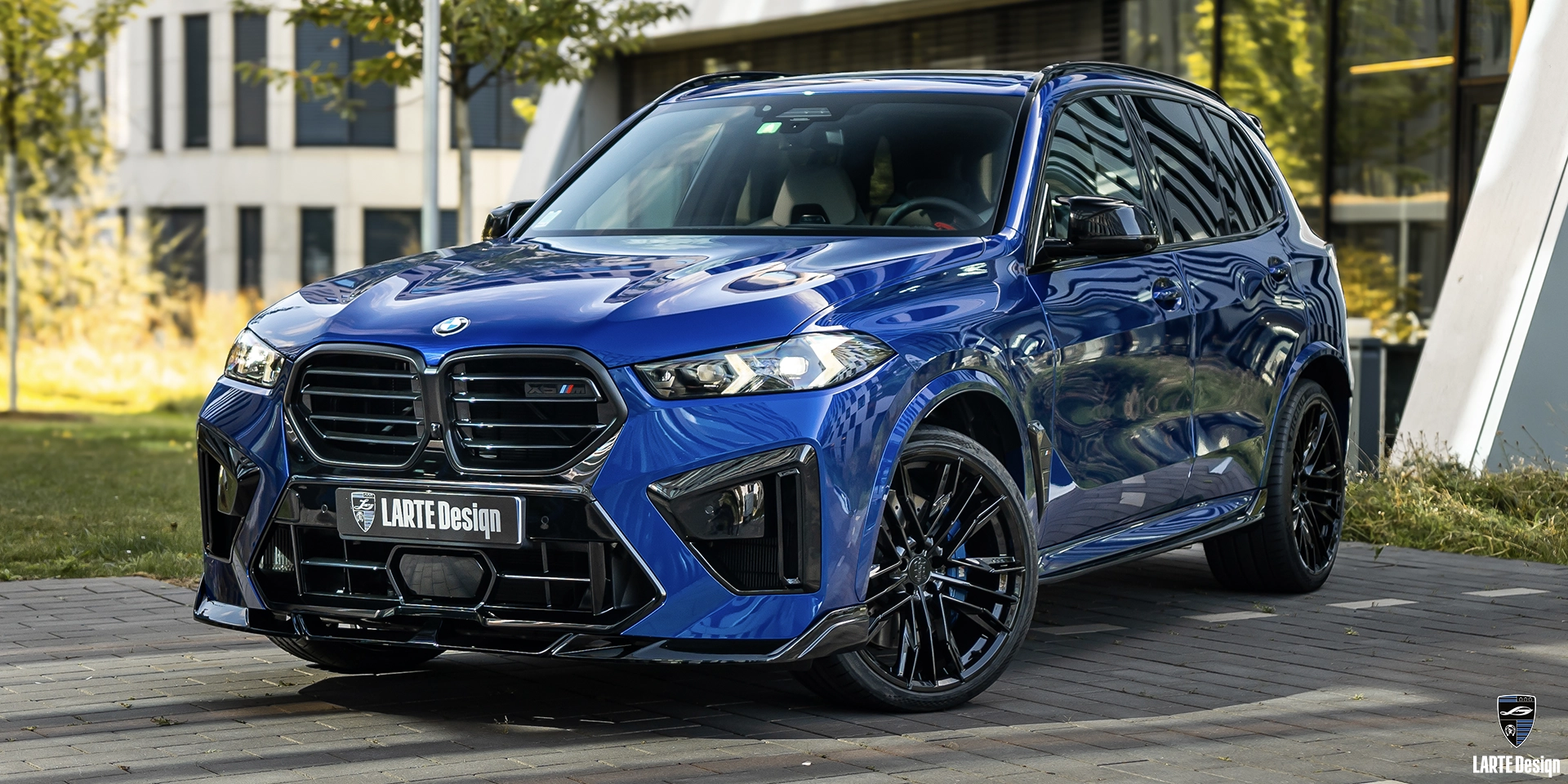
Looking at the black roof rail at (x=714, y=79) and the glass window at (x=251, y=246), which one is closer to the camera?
the black roof rail at (x=714, y=79)

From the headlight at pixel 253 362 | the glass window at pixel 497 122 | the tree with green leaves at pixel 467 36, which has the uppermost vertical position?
the glass window at pixel 497 122

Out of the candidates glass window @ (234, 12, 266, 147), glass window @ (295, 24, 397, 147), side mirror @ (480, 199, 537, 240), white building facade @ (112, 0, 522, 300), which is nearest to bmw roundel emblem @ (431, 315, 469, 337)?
side mirror @ (480, 199, 537, 240)

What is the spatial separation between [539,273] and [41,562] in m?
4.21

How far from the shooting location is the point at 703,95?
7.21m

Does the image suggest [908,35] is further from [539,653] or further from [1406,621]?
[539,653]

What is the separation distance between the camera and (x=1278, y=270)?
7.66 m

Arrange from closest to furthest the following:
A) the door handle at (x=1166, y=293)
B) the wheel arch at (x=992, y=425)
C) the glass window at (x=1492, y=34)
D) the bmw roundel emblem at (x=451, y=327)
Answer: the bmw roundel emblem at (x=451, y=327)
the wheel arch at (x=992, y=425)
the door handle at (x=1166, y=293)
the glass window at (x=1492, y=34)

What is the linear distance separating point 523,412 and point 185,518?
5.75 meters

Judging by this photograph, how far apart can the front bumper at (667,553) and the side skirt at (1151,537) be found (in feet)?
3.92

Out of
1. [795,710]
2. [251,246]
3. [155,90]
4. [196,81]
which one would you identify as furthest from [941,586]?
[155,90]

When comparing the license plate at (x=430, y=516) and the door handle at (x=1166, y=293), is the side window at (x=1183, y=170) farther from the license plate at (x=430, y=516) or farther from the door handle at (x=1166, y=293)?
the license plate at (x=430, y=516)

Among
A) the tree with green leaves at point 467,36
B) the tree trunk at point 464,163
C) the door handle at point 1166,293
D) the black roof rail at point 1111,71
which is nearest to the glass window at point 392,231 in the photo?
the tree with green leaves at point 467,36

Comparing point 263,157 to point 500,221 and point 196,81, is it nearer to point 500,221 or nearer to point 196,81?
point 196,81

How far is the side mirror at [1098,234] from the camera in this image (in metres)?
6.05
